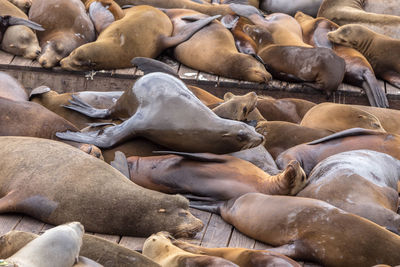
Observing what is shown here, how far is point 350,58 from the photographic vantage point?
270 inches

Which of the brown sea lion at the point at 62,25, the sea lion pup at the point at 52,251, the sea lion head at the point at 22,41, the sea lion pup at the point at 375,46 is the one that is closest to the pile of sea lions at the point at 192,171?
the sea lion pup at the point at 52,251

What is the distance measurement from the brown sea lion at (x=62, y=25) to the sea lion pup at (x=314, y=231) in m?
3.25

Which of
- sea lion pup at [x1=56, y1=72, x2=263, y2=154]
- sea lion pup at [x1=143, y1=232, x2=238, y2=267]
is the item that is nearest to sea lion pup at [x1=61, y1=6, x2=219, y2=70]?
sea lion pup at [x1=56, y1=72, x2=263, y2=154]

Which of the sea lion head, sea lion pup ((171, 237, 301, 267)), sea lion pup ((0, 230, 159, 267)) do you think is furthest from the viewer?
the sea lion head

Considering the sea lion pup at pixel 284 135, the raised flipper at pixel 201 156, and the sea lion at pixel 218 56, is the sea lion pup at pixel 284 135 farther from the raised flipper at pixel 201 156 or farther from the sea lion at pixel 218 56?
the sea lion at pixel 218 56

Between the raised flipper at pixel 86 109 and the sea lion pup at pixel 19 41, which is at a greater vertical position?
the raised flipper at pixel 86 109

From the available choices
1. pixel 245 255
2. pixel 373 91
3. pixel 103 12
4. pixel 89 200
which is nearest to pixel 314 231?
pixel 245 255

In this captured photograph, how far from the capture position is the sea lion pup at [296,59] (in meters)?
6.42

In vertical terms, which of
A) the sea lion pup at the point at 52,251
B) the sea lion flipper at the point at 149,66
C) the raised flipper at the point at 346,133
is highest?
the sea lion pup at the point at 52,251

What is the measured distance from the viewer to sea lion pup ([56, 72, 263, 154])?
14.9 ft

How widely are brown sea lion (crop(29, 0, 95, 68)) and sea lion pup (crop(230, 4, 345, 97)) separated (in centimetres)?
152

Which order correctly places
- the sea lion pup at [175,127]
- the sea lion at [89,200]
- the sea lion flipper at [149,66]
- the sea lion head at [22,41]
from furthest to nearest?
1. the sea lion head at [22,41]
2. the sea lion flipper at [149,66]
3. the sea lion pup at [175,127]
4. the sea lion at [89,200]

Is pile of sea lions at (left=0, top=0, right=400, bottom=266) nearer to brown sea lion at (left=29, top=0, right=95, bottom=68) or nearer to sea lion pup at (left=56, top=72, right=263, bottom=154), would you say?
sea lion pup at (left=56, top=72, right=263, bottom=154)

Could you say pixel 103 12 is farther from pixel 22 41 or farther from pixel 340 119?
pixel 340 119
